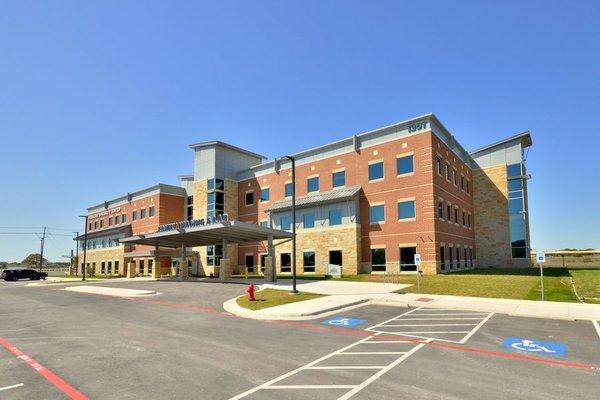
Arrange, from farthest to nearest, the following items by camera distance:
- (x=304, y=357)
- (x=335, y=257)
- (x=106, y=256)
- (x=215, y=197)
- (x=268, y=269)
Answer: (x=106, y=256), (x=215, y=197), (x=335, y=257), (x=268, y=269), (x=304, y=357)

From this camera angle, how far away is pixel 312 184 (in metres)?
44.8

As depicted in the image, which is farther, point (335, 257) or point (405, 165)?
point (335, 257)

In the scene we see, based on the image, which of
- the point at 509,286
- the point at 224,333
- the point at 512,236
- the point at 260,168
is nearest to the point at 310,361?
the point at 224,333

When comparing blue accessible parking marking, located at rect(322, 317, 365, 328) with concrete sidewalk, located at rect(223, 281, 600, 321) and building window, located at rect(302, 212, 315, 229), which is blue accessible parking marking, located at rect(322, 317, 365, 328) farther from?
building window, located at rect(302, 212, 315, 229)

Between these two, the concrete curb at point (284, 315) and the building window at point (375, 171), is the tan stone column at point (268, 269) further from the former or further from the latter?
the building window at point (375, 171)

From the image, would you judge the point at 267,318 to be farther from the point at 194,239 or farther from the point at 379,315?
the point at 194,239

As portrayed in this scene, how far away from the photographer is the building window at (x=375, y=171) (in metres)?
39.1

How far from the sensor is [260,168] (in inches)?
2028

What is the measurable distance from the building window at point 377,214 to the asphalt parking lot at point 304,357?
21314 millimetres

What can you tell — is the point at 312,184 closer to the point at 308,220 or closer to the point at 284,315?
the point at 308,220

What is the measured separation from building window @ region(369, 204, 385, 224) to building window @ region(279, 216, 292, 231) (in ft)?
33.6

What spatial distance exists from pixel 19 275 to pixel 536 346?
68.3m

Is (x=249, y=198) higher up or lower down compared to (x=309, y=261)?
higher up

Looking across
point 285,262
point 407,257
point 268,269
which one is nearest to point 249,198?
point 285,262
